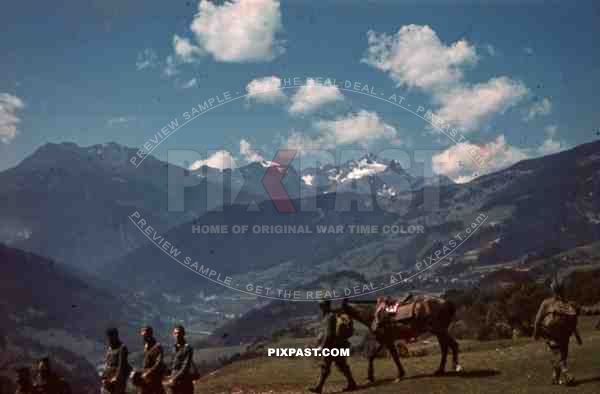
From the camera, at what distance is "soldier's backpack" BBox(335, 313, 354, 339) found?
2369 cm

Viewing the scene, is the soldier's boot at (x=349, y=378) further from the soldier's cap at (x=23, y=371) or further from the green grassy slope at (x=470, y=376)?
the soldier's cap at (x=23, y=371)

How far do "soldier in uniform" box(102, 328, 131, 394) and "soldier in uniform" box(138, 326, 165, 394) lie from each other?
3.38 feet

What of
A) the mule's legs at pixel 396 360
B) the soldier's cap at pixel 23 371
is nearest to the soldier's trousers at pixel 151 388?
the soldier's cap at pixel 23 371

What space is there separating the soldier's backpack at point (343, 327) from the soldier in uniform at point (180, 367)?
6248mm

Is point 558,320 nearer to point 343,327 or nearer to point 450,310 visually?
point 450,310

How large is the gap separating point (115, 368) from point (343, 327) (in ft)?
28.9

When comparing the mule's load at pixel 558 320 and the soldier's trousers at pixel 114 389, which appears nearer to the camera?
the mule's load at pixel 558 320

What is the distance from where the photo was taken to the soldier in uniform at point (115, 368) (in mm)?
20922

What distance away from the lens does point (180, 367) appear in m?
20.3

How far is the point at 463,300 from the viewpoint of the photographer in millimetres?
106375

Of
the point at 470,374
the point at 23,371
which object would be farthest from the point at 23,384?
the point at 470,374

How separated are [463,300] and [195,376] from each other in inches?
3648

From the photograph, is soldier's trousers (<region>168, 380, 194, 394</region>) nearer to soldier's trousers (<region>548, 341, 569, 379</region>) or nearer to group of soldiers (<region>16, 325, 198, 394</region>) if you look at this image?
group of soldiers (<region>16, 325, 198, 394</region>)

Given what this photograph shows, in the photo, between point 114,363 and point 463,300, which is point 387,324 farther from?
point 463,300
